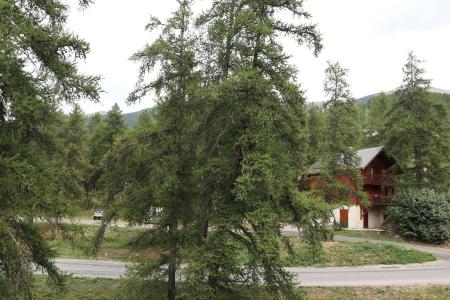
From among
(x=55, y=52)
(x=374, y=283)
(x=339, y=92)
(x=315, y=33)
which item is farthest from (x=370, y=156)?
(x=55, y=52)

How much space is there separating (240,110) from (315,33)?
11.5ft

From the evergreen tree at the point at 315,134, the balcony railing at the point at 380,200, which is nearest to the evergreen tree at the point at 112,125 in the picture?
the evergreen tree at the point at 315,134

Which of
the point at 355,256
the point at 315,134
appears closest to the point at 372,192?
the point at 315,134

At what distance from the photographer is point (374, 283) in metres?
19.1

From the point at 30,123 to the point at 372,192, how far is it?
139 ft

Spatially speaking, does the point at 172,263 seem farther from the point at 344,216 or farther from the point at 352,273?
the point at 344,216

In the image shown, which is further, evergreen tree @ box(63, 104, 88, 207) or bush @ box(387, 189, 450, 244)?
evergreen tree @ box(63, 104, 88, 207)

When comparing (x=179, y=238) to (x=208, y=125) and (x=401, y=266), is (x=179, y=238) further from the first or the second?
(x=401, y=266)

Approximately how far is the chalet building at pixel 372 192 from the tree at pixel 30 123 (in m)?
35.5

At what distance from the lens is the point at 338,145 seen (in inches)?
1201

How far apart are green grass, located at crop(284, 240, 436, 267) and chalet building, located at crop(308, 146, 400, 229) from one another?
15351mm

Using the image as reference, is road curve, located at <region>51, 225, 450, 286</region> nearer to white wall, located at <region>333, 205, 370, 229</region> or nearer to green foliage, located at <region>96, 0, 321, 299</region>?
green foliage, located at <region>96, 0, 321, 299</region>

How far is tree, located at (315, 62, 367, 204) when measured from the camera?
3061 centimetres

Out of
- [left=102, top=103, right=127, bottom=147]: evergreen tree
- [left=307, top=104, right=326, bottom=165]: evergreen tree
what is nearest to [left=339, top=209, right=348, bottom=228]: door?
[left=307, top=104, right=326, bottom=165]: evergreen tree
